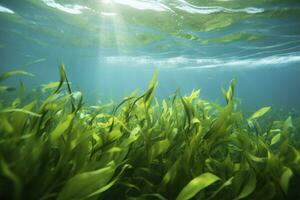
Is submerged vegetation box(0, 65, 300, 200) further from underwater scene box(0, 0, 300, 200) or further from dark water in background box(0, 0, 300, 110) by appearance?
dark water in background box(0, 0, 300, 110)

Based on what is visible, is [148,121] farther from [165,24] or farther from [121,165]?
[165,24]

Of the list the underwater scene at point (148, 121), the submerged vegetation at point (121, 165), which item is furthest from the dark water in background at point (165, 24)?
the submerged vegetation at point (121, 165)

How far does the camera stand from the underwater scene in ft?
5.84

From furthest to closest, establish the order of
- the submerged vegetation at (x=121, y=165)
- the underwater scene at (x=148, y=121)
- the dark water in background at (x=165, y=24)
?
the dark water in background at (x=165, y=24) → the underwater scene at (x=148, y=121) → the submerged vegetation at (x=121, y=165)

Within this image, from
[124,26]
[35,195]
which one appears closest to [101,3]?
[124,26]

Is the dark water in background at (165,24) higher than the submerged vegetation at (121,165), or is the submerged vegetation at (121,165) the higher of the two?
the dark water in background at (165,24)

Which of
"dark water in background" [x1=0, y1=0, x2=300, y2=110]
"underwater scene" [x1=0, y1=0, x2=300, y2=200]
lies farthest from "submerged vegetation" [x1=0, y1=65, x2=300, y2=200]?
"dark water in background" [x1=0, y1=0, x2=300, y2=110]

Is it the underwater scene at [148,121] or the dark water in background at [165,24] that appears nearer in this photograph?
the underwater scene at [148,121]

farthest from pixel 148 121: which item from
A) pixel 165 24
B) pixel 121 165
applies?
pixel 165 24

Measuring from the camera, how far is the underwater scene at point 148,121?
5.84 feet

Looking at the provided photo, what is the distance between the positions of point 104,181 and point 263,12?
13.9 m

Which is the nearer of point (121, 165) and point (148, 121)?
point (121, 165)

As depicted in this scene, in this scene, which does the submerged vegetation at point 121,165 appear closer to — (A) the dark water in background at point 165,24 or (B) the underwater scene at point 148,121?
(B) the underwater scene at point 148,121

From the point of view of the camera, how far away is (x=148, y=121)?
8.43 feet
